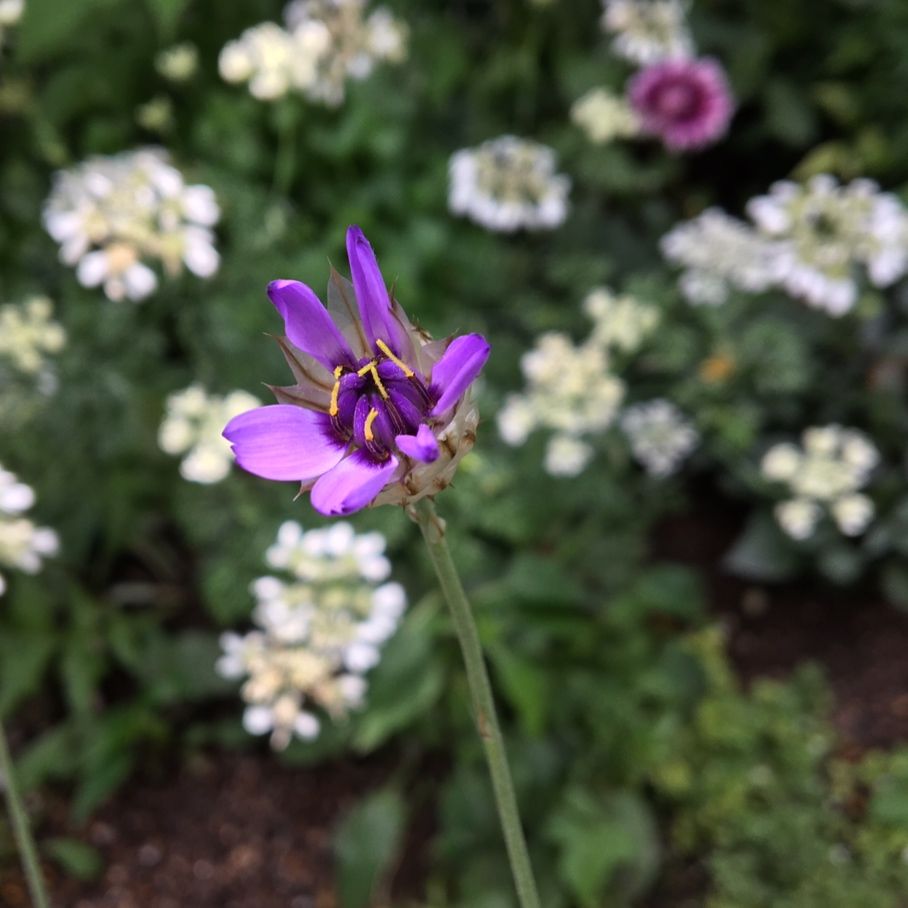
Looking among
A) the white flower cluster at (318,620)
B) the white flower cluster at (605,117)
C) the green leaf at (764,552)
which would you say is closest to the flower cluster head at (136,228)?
the white flower cluster at (318,620)

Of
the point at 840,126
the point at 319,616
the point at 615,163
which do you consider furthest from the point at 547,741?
the point at 840,126

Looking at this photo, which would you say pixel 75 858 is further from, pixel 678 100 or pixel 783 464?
pixel 678 100

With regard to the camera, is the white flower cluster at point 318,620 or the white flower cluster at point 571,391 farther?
the white flower cluster at point 571,391

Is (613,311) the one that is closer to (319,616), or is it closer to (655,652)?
(655,652)

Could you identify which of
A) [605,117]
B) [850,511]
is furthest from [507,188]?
[850,511]

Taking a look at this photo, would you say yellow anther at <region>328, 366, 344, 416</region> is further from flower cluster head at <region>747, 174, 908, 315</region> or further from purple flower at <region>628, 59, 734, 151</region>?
purple flower at <region>628, 59, 734, 151</region>

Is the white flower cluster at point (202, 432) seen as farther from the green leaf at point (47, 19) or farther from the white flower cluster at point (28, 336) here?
the green leaf at point (47, 19)

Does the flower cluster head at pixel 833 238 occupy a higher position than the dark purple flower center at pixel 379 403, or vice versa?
the flower cluster head at pixel 833 238

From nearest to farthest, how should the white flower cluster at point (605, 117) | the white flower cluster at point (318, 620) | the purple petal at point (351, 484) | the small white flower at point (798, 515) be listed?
the purple petal at point (351, 484) → the white flower cluster at point (318, 620) → the small white flower at point (798, 515) → the white flower cluster at point (605, 117)
